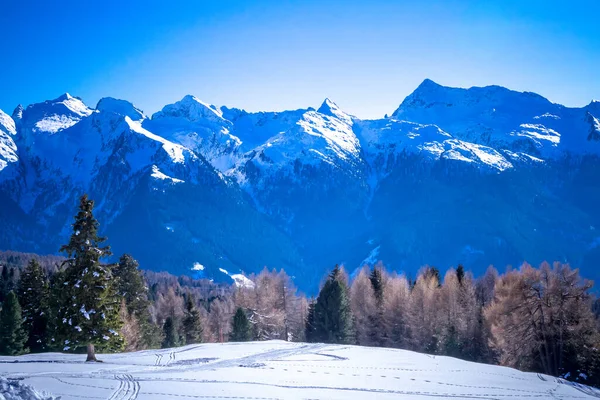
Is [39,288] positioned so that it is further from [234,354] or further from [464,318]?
[464,318]

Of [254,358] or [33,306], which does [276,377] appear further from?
[33,306]

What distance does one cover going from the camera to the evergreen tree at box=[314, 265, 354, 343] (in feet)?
239

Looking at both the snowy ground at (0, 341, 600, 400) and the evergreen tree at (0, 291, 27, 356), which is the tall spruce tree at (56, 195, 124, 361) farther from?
the evergreen tree at (0, 291, 27, 356)

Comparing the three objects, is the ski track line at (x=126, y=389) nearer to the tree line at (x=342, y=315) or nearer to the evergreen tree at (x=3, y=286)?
the tree line at (x=342, y=315)

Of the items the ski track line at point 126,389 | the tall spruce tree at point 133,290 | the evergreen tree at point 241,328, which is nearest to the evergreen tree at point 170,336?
the tall spruce tree at point 133,290

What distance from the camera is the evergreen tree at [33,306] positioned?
61850 mm

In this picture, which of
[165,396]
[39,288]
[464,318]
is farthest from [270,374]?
[464,318]

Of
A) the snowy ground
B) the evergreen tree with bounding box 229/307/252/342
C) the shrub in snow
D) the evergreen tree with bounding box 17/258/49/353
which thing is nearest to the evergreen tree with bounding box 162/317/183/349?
the evergreen tree with bounding box 229/307/252/342

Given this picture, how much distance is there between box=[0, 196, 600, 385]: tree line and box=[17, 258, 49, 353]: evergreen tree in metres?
0.13

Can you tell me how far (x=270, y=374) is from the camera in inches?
1218

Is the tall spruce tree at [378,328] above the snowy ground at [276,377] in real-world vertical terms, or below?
above

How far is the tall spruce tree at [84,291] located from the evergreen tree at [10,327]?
20.1 m

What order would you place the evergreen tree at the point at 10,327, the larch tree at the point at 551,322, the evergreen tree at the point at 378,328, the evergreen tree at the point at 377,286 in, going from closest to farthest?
the larch tree at the point at 551,322 → the evergreen tree at the point at 10,327 → the evergreen tree at the point at 378,328 → the evergreen tree at the point at 377,286

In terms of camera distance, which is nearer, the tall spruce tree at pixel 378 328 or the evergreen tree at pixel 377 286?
the tall spruce tree at pixel 378 328
